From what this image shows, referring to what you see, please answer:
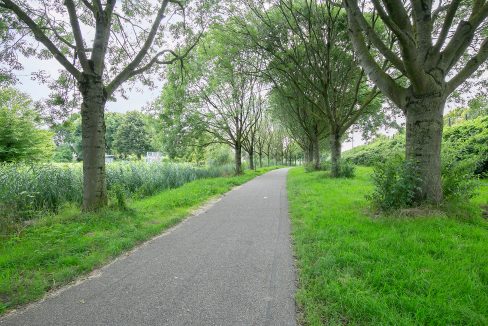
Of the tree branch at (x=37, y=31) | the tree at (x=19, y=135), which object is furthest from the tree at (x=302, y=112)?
the tree at (x=19, y=135)

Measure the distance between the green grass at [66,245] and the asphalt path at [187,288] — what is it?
0.27 metres

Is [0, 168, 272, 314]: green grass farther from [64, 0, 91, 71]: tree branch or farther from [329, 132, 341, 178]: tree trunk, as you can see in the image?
[329, 132, 341, 178]: tree trunk

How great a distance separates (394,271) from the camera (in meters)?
2.95

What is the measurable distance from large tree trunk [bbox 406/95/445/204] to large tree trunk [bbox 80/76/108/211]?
24.2 ft

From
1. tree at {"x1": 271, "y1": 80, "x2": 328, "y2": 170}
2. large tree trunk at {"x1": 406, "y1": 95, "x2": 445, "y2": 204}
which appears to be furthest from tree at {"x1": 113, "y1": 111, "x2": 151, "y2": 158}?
large tree trunk at {"x1": 406, "y1": 95, "x2": 445, "y2": 204}

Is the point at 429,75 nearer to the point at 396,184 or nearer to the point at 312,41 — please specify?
the point at 396,184

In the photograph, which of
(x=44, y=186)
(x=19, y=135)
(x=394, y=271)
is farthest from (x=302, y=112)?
(x=19, y=135)

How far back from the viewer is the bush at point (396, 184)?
5078 mm

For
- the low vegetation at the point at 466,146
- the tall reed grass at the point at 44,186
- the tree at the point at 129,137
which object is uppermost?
the tree at the point at 129,137

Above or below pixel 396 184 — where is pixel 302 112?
above

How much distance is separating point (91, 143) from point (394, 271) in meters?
6.76

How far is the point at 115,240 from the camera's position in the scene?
4480 millimetres

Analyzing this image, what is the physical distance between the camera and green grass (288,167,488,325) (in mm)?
2312

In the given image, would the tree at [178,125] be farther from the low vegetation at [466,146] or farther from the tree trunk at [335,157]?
the low vegetation at [466,146]
